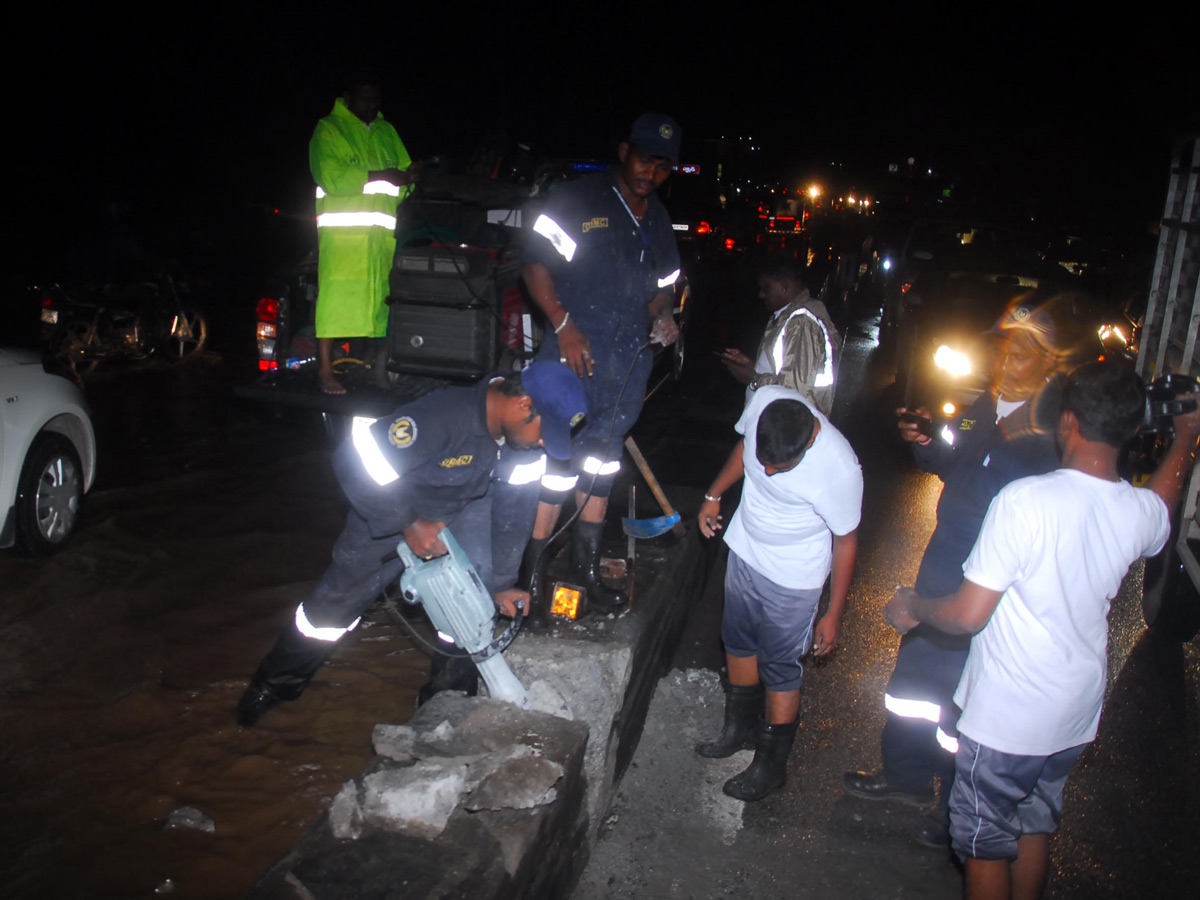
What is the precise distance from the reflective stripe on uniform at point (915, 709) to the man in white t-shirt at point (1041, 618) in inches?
27.0

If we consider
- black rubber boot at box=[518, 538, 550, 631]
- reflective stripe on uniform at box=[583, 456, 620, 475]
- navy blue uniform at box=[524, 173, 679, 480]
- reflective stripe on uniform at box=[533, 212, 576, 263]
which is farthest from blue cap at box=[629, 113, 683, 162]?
black rubber boot at box=[518, 538, 550, 631]

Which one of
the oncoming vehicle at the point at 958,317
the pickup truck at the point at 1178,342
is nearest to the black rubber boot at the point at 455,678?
the pickup truck at the point at 1178,342

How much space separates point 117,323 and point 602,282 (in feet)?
26.6

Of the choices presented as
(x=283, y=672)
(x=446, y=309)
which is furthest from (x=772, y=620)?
(x=446, y=309)

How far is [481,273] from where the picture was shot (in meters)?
5.19

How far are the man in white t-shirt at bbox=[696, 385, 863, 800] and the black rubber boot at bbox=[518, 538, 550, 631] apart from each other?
746mm

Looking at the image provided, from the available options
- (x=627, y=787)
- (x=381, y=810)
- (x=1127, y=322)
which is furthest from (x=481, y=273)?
(x=1127, y=322)

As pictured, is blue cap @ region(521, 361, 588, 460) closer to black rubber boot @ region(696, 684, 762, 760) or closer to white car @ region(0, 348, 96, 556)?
black rubber boot @ region(696, 684, 762, 760)

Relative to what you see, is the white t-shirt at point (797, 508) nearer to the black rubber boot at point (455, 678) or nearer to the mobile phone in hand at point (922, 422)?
the mobile phone in hand at point (922, 422)

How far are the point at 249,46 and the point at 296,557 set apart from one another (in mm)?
16256

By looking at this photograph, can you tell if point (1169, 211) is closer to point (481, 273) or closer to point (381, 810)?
point (481, 273)

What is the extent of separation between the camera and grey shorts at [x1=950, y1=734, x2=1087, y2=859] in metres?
2.69

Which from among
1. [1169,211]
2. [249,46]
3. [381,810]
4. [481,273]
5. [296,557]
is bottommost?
[296,557]

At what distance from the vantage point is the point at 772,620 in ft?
11.6
